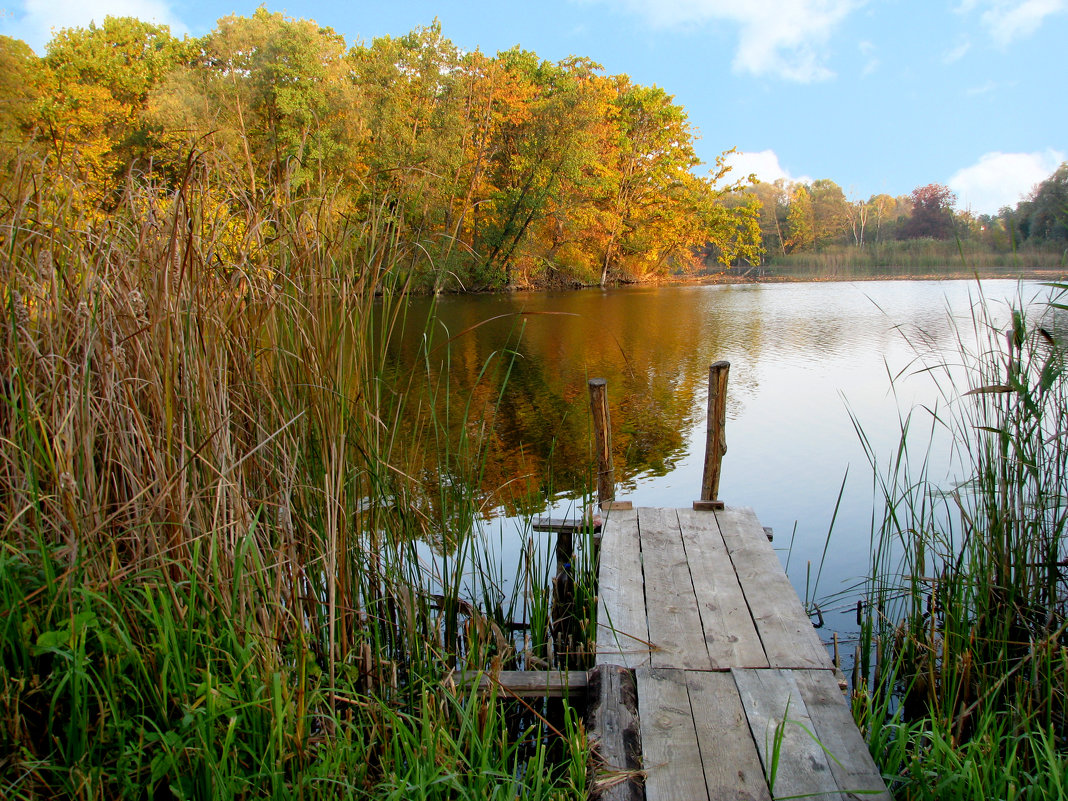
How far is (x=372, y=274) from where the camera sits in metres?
1.92

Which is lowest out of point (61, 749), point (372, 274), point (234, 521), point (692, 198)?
point (61, 749)

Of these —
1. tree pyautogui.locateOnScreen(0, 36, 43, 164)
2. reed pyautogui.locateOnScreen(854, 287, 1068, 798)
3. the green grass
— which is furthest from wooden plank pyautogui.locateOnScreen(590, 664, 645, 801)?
the green grass

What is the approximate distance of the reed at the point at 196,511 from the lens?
1491 mm

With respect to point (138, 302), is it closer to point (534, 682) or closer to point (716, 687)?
point (534, 682)

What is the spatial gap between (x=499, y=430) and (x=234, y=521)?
5327mm

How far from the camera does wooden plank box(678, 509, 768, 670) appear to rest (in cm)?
230

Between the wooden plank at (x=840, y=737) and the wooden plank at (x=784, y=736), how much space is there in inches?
0.9

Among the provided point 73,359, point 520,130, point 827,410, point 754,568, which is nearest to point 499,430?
point 827,410

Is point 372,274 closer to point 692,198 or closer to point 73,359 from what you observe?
point 73,359

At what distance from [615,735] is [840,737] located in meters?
0.59

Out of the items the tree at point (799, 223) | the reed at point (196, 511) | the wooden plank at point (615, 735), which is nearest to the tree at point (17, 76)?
the reed at point (196, 511)

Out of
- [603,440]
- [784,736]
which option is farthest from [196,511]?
[603,440]

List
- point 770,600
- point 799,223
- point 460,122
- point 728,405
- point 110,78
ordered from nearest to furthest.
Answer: point 770,600, point 728,405, point 460,122, point 110,78, point 799,223

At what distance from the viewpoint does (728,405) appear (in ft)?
26.8
